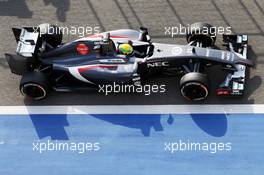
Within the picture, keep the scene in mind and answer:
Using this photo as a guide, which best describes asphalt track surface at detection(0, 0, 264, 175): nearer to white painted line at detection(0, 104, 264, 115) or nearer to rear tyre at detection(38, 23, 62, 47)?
white painted line at detection(0, 104, 264, 115)

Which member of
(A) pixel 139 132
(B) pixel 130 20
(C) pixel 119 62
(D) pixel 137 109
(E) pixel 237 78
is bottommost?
(A) pixel 139 132

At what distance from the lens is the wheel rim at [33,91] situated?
35.6ft

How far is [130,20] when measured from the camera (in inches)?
504

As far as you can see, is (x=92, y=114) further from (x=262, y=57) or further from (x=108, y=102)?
(x=262, y=57)

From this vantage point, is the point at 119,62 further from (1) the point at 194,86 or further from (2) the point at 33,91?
(2) the point at 33,91

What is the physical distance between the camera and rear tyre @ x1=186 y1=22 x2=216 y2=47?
1134 cm

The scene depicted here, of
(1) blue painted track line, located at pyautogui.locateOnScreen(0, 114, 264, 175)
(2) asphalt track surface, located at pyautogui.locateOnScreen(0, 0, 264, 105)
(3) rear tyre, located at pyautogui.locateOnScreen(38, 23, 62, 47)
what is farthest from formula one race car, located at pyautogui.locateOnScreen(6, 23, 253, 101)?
(1) blue painted track line, located at pyautogui.locateOnScreen(0, 114, 264, 175)

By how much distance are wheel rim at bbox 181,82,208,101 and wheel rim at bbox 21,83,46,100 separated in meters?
3.03

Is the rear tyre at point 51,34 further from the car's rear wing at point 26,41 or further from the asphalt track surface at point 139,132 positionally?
the asphalt track surface at point 139,132

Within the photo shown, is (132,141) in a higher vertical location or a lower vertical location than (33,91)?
lower

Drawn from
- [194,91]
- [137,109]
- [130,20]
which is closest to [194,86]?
[194,91]

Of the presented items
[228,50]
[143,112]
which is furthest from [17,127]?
[228,50]

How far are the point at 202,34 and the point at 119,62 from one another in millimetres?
2042

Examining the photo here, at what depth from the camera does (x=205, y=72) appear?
11.4 m
